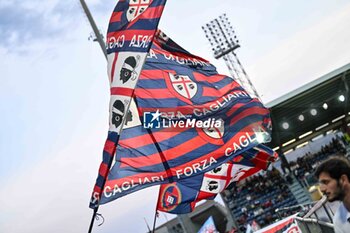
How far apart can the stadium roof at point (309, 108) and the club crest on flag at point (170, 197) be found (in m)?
20.3

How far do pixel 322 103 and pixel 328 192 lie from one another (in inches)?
1092

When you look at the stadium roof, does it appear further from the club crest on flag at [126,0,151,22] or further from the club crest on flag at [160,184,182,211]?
the club crest on flag at [126,0,151,22]

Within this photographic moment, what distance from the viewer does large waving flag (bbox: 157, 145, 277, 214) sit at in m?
7.81

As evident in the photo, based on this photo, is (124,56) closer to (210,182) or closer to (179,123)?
(179,123)

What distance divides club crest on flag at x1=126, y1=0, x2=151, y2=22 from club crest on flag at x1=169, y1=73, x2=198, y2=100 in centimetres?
154

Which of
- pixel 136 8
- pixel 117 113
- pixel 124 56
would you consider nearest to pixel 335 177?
pixel 117 113

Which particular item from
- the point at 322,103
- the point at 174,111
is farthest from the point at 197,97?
the point at 322,103

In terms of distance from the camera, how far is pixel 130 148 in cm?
642

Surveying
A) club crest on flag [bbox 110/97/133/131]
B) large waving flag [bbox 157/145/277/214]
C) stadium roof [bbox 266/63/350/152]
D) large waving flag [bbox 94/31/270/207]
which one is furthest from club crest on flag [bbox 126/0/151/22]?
stadium roof [bbox 266/63/350/152]

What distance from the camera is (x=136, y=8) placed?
6.20 meters

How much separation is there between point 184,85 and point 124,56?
1971 millimetres

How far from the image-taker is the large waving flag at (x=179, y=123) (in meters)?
6.36

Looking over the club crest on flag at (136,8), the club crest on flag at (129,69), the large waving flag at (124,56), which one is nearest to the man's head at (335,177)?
the large waving flag at (124,56)

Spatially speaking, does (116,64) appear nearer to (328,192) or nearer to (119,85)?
(119,85)
